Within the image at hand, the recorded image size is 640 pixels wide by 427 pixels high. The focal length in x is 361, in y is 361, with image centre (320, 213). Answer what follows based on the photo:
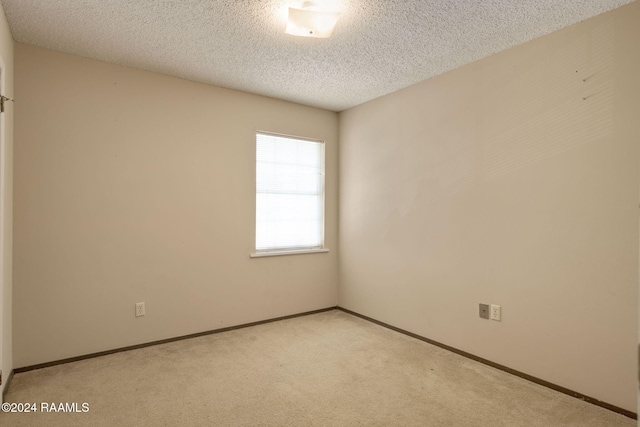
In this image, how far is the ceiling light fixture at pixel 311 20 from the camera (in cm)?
211

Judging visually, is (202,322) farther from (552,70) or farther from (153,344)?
(552,70)

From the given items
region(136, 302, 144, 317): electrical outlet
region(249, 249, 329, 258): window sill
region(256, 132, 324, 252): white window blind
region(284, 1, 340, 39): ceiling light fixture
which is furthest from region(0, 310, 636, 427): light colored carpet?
region(284, 1, 340, 39): ceiling light fixture

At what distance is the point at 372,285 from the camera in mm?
3914

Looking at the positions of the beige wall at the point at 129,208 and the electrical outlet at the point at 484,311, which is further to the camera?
the electrical outlet at the point at 484,311

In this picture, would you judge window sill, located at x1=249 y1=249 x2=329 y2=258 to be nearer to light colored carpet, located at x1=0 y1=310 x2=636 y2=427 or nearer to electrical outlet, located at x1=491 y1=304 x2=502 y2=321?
light colored carpet, located at x1=0 y1=310 x2=636 y2=427

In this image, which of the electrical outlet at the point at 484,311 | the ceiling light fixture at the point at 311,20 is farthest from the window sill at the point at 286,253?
the ceiling light fixture at the point at 311,20

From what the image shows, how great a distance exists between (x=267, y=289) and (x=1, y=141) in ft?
8.18

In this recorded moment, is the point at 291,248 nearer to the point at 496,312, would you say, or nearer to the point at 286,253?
the point at 286,253

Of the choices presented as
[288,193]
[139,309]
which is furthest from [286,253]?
[139,309]

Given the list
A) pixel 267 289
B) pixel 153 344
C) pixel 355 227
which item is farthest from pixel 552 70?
pixel 153 344

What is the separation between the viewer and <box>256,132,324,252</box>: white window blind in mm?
3836

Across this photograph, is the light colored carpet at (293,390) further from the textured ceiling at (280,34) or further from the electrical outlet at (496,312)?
the textured ceiling at (280,34)

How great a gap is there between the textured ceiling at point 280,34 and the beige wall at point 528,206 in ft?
0.82

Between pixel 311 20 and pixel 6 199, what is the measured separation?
2.28 meters
